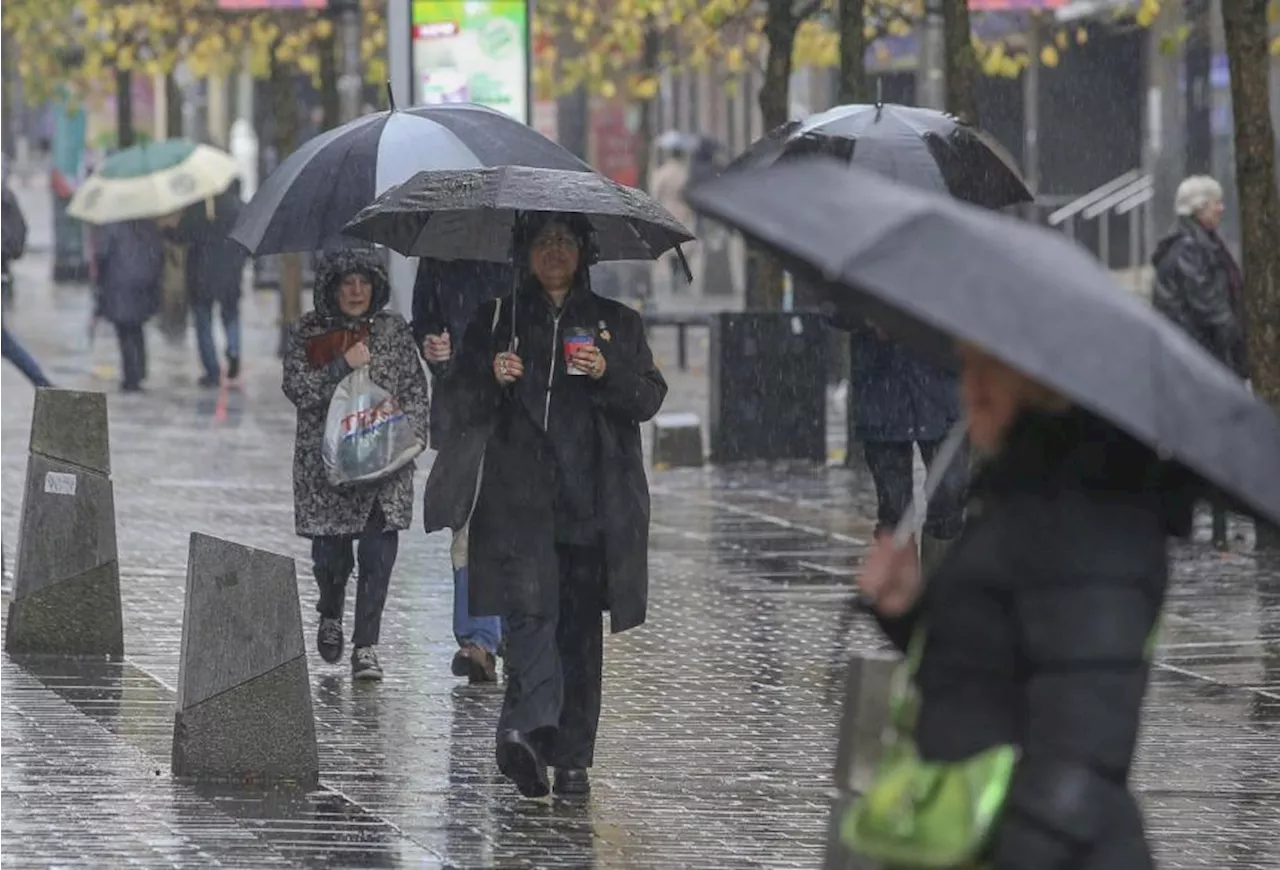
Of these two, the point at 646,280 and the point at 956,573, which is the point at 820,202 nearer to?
the point at 956,573

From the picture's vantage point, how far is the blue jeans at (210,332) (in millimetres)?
25266

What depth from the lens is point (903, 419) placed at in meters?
11.7

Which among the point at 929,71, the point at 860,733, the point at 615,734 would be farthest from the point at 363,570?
the point at 929,71

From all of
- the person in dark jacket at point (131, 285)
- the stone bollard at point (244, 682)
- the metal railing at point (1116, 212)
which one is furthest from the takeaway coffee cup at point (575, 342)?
the metal railing at point (1116, 212)

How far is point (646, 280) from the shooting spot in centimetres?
3161

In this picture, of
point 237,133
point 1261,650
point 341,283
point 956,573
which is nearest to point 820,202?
point 956,573

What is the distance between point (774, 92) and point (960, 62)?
328 centimetres

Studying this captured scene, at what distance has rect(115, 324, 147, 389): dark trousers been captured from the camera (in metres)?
24.7

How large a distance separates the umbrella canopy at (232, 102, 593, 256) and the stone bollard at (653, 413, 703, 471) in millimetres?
8246

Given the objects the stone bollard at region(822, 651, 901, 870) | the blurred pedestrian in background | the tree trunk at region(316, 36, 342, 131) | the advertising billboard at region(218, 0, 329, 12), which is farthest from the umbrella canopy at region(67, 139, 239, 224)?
the stone bollard at region(822, 651, 901, 870)

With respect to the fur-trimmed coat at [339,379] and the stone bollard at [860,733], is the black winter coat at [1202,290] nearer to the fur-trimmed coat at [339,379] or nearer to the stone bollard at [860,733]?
the fur-trimmed coat at [339,379]

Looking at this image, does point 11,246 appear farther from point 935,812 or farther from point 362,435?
point 935,812

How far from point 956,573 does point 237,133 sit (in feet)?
144

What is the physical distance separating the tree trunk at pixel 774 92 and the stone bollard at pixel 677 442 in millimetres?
1527
